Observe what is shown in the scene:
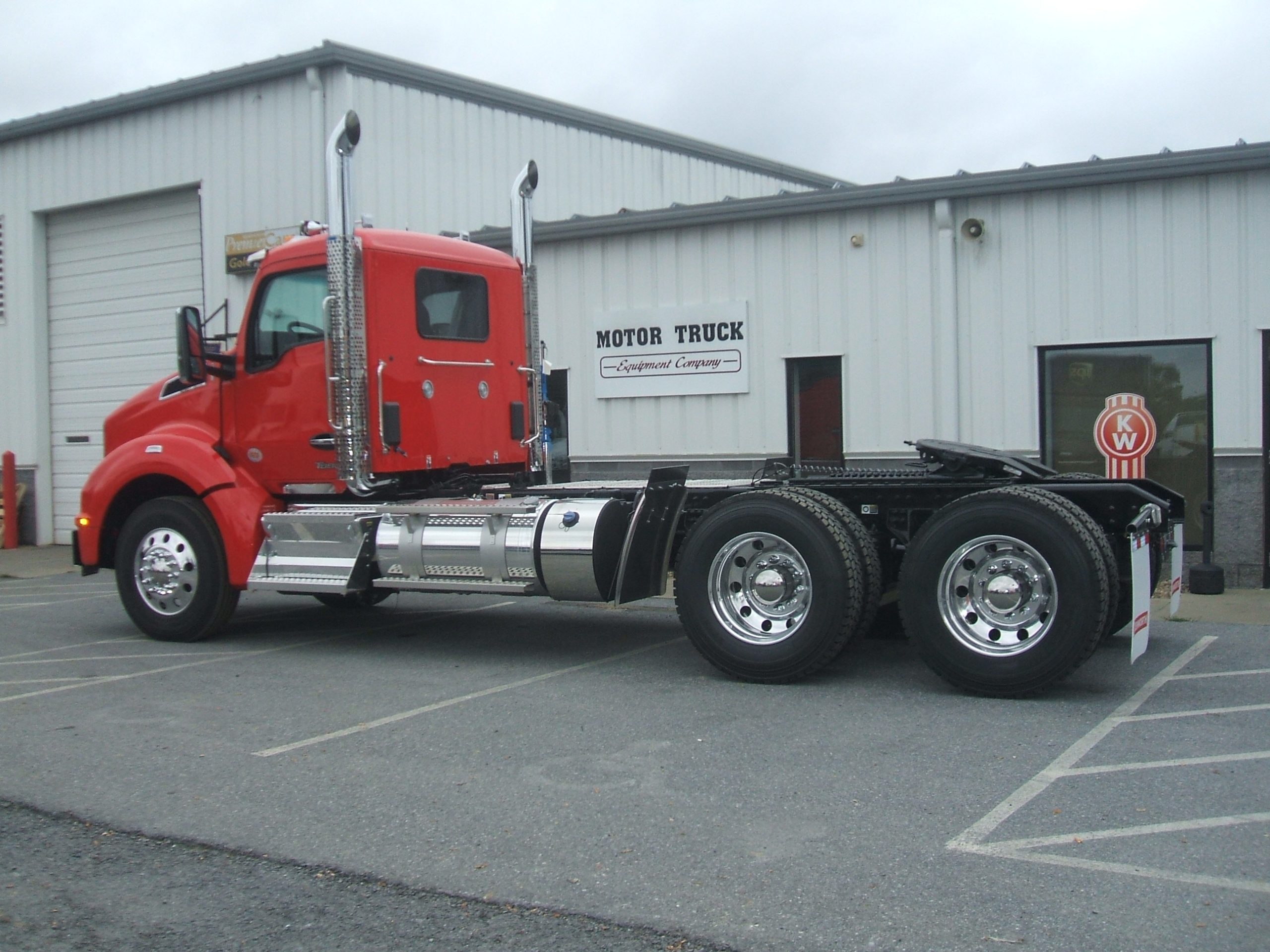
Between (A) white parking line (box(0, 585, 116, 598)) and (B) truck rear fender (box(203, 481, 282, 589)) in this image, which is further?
(A) white parking line (box(0, 585, 116, 598))

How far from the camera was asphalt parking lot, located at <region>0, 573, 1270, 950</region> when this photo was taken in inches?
161

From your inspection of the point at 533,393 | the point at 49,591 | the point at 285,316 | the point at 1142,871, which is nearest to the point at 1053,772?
the point at 1142,871

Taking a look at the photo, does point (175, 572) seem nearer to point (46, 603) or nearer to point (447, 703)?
point (447, 703)

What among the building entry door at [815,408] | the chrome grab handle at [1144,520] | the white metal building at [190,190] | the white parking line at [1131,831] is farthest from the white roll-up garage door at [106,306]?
the white parking line at [1131,831]

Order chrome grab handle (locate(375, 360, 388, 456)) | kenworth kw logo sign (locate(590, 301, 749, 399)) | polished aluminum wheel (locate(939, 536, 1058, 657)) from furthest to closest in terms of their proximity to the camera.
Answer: kenworth kw logo sign (locate(590, 301, 749, 399))
chrome grab handle (locate(375, 360, 388, 456))
polished aluminum wheel (locate(939, 536, 1058, 657))

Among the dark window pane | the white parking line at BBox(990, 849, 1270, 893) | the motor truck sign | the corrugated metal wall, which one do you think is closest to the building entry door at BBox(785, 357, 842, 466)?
the corrugated metal wall

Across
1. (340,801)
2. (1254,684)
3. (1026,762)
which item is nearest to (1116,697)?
(1254,684)

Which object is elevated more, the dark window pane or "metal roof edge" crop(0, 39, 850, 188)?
"metal roof edge" crop(0, 39, 850, 188)

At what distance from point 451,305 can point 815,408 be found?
521 centimetres

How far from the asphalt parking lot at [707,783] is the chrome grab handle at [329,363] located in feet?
5.43

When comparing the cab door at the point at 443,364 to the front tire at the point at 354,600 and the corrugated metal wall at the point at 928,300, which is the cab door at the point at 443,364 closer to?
the front tire at the point at 354,600

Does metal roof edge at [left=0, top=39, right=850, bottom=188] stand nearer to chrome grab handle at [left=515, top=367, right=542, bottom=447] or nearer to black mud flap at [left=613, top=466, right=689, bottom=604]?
chrome grab handle at [left=515, top=367, right=542, bottom=447]

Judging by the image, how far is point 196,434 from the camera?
373 inches

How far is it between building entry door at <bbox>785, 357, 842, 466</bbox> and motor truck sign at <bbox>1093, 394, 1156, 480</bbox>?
104 inches
